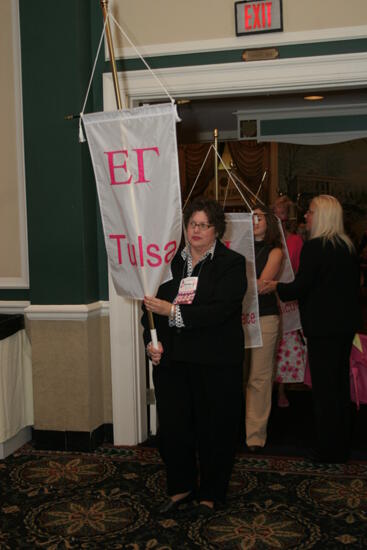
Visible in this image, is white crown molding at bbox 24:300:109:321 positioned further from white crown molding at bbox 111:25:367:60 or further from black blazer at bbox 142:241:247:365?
white crown molding at bbox 111:25:367:60

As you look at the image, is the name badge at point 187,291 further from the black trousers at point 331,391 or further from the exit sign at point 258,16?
the exit sign at point 258,16

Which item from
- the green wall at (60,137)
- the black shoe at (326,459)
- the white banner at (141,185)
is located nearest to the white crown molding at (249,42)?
the green wall at (60,137)

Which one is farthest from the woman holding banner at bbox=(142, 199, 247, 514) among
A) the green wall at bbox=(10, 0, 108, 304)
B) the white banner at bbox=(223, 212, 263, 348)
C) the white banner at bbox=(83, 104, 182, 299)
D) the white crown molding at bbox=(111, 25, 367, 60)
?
the white crown molding at bbox=(111, 25, 367, 60)

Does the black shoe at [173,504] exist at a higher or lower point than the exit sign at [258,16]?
lower

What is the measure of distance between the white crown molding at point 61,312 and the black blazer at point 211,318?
1044 millimetres

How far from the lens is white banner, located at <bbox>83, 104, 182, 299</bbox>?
9.40 ft

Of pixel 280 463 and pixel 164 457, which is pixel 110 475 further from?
pixel 280 463

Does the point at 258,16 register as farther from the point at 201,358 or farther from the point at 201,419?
the point at 201,419

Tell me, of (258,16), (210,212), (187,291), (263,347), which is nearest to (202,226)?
(210,212)

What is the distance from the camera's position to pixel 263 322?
13.1 ft

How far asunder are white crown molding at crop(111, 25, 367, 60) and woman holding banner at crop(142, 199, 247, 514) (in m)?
1.26

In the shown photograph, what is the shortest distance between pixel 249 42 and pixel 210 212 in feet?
4.45

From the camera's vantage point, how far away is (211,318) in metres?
2.89

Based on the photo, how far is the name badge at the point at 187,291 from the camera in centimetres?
293
